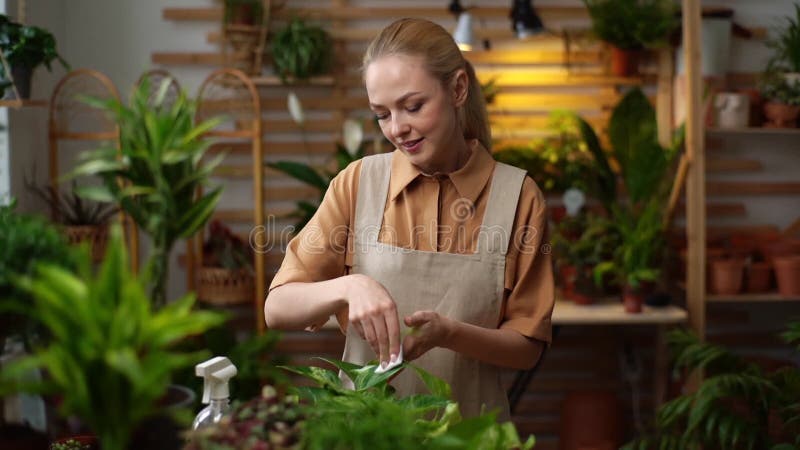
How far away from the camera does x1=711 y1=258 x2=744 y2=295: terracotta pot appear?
3938mm

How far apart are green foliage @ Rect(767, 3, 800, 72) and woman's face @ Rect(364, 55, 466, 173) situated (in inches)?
109

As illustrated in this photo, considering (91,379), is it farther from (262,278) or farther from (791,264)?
(791,264)

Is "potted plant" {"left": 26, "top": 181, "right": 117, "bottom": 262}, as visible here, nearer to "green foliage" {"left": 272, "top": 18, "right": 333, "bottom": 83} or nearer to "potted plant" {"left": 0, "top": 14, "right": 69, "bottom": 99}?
"potted plant" {"left": 0, "top": 14, "right": 69, "bottom": 99}

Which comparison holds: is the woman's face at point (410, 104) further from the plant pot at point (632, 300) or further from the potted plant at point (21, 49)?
the plant pot at point (632, 300)

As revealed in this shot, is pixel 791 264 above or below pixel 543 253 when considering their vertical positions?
below

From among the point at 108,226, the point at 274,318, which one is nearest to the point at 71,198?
the point at 108,226

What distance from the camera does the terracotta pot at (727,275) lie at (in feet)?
12.9

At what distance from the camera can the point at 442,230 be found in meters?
1.92

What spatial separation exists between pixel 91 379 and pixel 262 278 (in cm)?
317

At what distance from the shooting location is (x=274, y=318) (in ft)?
5.88

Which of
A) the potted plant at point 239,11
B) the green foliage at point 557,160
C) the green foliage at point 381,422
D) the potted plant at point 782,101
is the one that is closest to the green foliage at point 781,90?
the potted plant at point 782,101

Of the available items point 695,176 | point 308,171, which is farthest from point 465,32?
point 695,176

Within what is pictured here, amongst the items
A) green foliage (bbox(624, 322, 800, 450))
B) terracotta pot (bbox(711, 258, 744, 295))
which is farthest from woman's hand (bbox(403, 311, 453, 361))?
terracotta pot (bbox(711, 258, 744, 295))

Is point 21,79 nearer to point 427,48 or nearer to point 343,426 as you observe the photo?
point 427,48
